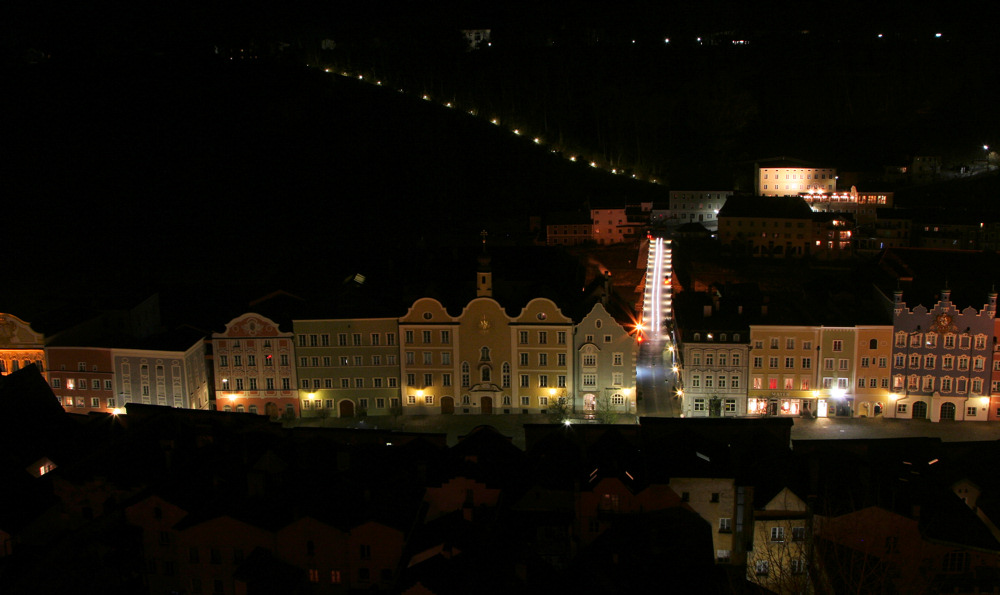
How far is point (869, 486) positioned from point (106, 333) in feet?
84.5

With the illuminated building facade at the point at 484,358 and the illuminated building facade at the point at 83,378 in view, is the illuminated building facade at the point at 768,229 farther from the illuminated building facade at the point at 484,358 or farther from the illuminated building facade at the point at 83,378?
the illuminated building facade at the point at 83,378

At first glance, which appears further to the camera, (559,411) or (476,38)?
(476,38)

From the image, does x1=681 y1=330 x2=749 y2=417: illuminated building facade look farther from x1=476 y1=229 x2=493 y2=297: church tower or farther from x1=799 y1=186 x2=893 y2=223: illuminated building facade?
x1=799 y1=186 x2=893 y2=223: illuminated building facade

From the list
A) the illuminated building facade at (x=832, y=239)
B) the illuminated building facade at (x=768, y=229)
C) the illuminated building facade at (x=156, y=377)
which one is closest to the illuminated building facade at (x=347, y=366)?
the illuminated building facade at (x=156, y=377)

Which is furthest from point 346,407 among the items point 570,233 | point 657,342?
point 570,233

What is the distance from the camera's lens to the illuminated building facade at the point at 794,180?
58625 mm

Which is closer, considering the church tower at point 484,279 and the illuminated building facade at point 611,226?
the church tower at point 484,279

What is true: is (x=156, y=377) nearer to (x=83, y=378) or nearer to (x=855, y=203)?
(x=83, y=378)

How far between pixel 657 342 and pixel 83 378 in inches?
877

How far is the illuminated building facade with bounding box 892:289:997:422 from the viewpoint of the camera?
3050 cm

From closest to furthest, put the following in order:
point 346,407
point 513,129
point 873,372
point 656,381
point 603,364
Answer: point 873,372 → point 603,364 → point 346,407 → point 656,381 → point 513,129

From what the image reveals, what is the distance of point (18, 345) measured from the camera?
105 feet

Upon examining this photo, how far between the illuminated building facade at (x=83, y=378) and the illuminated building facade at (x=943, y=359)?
88.4ft

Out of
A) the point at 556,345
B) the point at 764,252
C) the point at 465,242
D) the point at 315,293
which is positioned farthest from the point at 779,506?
the point at 465,242
